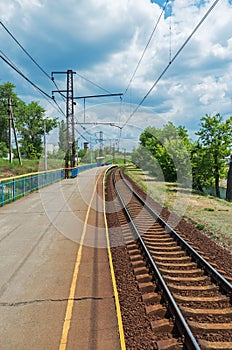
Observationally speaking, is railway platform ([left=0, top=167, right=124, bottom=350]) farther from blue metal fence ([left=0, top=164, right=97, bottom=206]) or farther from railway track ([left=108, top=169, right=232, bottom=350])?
blue metal fence ([left=0, top=164, right=97, bottom=206])

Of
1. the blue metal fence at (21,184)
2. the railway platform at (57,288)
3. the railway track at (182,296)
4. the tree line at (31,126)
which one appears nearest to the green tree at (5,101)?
the tree line at (31,126)

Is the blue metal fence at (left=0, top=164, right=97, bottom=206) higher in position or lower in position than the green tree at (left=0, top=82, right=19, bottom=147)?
lower

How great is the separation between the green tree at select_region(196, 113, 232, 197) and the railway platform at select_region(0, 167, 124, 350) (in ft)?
66.6

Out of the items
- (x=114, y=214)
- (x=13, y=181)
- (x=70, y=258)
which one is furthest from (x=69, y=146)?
(x=70, y=258)

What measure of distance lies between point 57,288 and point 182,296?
8.31 ft

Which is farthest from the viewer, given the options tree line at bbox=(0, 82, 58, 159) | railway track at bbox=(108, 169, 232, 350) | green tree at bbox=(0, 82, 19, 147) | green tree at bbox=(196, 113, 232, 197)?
tree line at bbox=(0, 82, 58, 159)

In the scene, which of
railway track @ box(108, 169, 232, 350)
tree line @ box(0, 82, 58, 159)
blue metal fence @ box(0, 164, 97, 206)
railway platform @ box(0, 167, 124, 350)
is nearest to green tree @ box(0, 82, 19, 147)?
tree line @ box(0, 82, 58, 159)

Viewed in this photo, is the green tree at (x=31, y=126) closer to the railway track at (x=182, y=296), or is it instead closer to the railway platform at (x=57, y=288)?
the railway platform at (x=57, y=288)

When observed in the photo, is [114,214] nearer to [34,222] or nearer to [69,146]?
[34,222]

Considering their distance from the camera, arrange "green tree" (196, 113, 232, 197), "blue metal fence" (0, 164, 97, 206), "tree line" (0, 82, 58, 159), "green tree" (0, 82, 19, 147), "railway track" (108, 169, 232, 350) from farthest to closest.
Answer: "tree line" (0, 82, 58, 159) < "green tree" (0, 82, 19, 147) < "green tree" (196, 113, 232, 197) < "blue metal fence" (0, 164, 97, 206) < "railway track" (108, 169, 232, 350)

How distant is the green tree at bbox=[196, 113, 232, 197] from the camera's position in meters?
29.2

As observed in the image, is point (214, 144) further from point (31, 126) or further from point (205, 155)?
point (31, 126)

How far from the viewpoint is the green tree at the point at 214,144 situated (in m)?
29.2

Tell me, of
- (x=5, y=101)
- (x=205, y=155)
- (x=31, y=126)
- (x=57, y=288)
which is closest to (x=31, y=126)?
(x=31, y=126)
